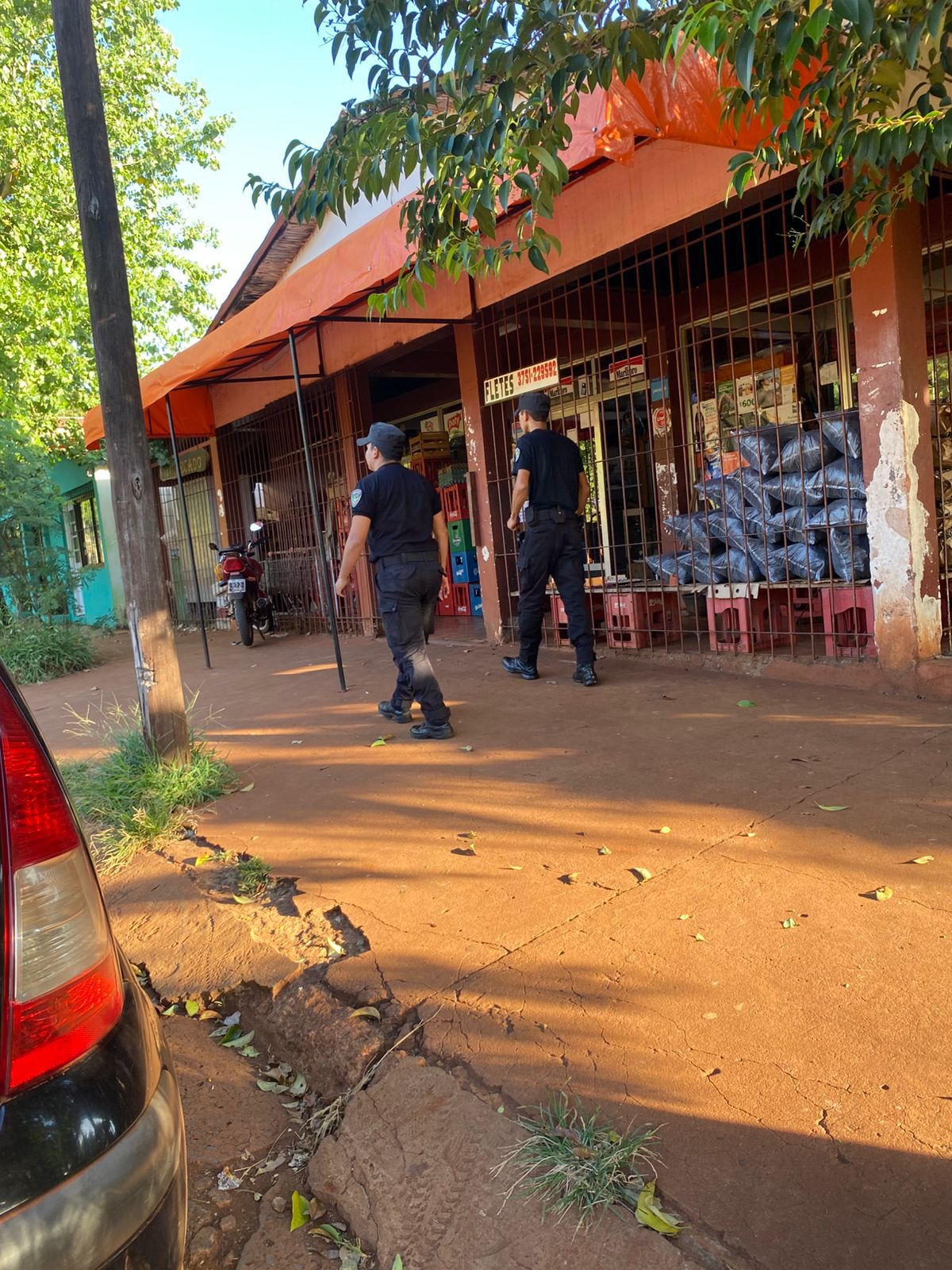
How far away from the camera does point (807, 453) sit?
18.9 ft

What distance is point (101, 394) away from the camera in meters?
4.41

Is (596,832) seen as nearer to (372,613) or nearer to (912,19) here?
(912,19)

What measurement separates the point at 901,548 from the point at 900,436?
0.61 meters

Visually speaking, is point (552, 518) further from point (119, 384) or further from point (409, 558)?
point (119, 384)

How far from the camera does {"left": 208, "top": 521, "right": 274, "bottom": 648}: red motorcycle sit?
1089cm

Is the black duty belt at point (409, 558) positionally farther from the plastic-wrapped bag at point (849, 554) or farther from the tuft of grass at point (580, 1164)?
the tuft of grass at point (580, 1164)

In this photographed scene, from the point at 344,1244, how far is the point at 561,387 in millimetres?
8445

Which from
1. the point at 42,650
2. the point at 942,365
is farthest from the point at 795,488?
the point at 42,650

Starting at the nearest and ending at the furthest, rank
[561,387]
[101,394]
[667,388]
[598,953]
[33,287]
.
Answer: [598,953] → [101,394] → [667,388] → [561,387] → [33,287]

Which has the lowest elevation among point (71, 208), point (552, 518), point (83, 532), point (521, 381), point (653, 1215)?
point (653, 1215)

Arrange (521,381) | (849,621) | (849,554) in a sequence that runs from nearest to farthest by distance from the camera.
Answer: (849,554)
(849,621)
(521,381)

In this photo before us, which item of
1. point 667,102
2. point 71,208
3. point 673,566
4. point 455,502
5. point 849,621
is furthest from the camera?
point 71,208

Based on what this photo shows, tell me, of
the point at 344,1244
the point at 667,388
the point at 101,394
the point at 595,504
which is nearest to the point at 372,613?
the point at 595,504

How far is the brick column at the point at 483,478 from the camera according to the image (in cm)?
784
